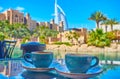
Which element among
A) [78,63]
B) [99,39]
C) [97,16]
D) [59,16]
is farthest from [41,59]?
[59,16]

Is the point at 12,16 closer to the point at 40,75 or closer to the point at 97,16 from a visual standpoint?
the point at 97,16

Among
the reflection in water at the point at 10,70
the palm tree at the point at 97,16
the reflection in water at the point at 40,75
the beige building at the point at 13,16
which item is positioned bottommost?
Answer: the reflection in water at the point at 40,75

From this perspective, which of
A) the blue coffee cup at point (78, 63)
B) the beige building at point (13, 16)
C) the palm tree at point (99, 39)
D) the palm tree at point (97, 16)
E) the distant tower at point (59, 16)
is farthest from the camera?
the distant tower at point (59, 16)

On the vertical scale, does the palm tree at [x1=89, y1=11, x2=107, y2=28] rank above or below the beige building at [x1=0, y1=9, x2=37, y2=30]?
below

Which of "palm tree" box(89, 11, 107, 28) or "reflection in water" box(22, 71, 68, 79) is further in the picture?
"palm tree" box(89, 11, 107, 28)

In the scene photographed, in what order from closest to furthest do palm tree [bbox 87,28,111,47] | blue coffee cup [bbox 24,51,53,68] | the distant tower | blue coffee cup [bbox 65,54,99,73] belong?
blue coffee cup [bbox 65,54,99,73]
blue coffee cup [bbox 24,51,53,68]
palm tree [bbox 87,28,111,47]
the distant tower

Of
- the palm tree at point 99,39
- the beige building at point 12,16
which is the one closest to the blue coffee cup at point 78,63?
the palm tree at point 99,39

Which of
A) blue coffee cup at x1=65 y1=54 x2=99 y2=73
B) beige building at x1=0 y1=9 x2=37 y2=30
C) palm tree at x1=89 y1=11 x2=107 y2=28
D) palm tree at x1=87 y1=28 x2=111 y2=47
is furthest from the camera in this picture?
beige building at x1=0 y1=9 x2=37 y2=30

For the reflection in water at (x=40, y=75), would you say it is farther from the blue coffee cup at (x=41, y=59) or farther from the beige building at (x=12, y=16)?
the beige building at (x=12, y=16)

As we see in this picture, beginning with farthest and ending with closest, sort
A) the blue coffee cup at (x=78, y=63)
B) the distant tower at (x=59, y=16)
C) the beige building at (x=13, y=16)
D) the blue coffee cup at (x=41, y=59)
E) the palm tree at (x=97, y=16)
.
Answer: the distant tower at (x=59, y=16)
the beige building at (x=13, y=16)
the palm tree at (x=97, y=16)
the blue coffee cup at (x=41, y=59)
the blue coffee cup at (x=78, y=63)

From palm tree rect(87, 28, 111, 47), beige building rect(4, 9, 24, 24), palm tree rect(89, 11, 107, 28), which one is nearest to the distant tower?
beige building rect(4, 9, 24, 24)

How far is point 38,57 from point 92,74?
21 centimetres

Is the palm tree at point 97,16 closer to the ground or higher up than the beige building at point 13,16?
closer to the ground

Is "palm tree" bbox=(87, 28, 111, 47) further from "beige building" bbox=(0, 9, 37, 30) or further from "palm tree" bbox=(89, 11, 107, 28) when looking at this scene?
"beige building" bbox=(0, 9, 37, 30)
